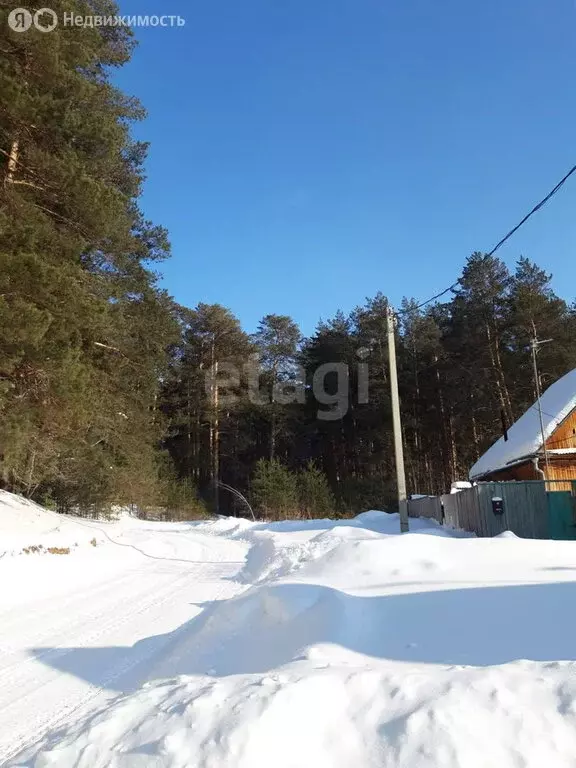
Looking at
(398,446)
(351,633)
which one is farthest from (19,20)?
(351,633)

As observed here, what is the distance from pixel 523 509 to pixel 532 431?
945 cm

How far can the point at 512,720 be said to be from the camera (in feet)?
8.72

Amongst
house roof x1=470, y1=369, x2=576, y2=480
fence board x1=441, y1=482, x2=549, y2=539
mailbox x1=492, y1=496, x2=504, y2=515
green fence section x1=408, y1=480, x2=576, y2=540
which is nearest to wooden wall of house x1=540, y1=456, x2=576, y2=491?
house roof x1=470, y1=369, x2=576, y2=480

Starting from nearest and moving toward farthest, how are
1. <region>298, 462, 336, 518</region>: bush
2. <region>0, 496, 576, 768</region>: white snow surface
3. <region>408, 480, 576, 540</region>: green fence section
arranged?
<region>0, 496, 576, 768</region>: white snow surface, <region>408, 480, 576, 540</region>: green fence section, <region>298, 462, 336, 518</region>: bush

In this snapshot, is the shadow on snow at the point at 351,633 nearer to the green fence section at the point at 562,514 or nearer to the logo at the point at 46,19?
the green fence section at the point at 562,514

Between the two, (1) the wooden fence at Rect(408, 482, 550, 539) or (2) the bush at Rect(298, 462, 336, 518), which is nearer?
(1) the wooden fence at Rect(408, 482, 550, 539)

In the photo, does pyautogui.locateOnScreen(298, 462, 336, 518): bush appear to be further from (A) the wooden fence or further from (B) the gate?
(B) the gate

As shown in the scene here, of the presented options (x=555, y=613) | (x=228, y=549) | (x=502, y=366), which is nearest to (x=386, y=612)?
(x=555, y=613)

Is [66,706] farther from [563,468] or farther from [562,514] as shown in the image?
[563,468]

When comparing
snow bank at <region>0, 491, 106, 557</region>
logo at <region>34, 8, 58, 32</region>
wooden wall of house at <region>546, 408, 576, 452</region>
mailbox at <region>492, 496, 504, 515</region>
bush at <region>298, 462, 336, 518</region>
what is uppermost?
logo at <region>34, 8, 58, 32</region>

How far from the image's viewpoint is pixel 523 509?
14.3m

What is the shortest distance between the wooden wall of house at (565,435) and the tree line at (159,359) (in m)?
8.14

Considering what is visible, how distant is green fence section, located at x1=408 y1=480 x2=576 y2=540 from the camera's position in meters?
13.5

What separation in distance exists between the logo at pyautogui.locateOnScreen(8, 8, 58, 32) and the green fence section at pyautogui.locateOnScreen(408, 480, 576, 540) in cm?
1509
